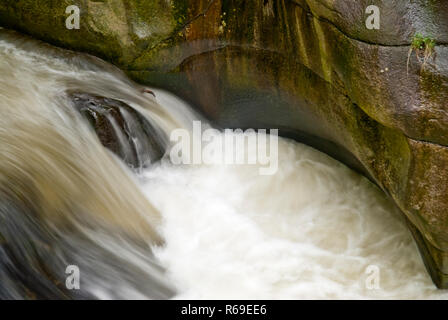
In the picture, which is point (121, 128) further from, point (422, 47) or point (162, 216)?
point (422, 47)

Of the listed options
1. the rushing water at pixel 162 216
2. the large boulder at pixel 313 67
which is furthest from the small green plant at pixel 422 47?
the rushing water at pixel 162 216

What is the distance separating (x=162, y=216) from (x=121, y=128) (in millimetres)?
868

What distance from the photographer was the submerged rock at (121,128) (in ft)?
16.6

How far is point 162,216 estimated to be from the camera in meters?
5.01

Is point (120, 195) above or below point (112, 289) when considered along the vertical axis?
above

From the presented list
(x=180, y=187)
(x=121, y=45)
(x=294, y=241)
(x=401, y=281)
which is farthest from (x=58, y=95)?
(x=401, y=281)

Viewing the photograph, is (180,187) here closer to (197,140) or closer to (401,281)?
(197,140)

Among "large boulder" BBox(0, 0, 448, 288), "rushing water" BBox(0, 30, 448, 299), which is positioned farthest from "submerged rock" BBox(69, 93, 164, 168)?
"large boulder" BBox(0, 0, 448, 288)

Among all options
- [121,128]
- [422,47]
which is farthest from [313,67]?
[121,128]

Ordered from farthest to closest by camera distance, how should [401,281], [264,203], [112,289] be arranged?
[264,203]
[401,281]
[112,289]

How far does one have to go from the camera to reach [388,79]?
415 centimetres

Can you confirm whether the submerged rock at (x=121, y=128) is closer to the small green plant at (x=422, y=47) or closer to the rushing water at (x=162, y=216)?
the rushing water at (x=162, y=216)

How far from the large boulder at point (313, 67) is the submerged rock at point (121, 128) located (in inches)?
33.2
